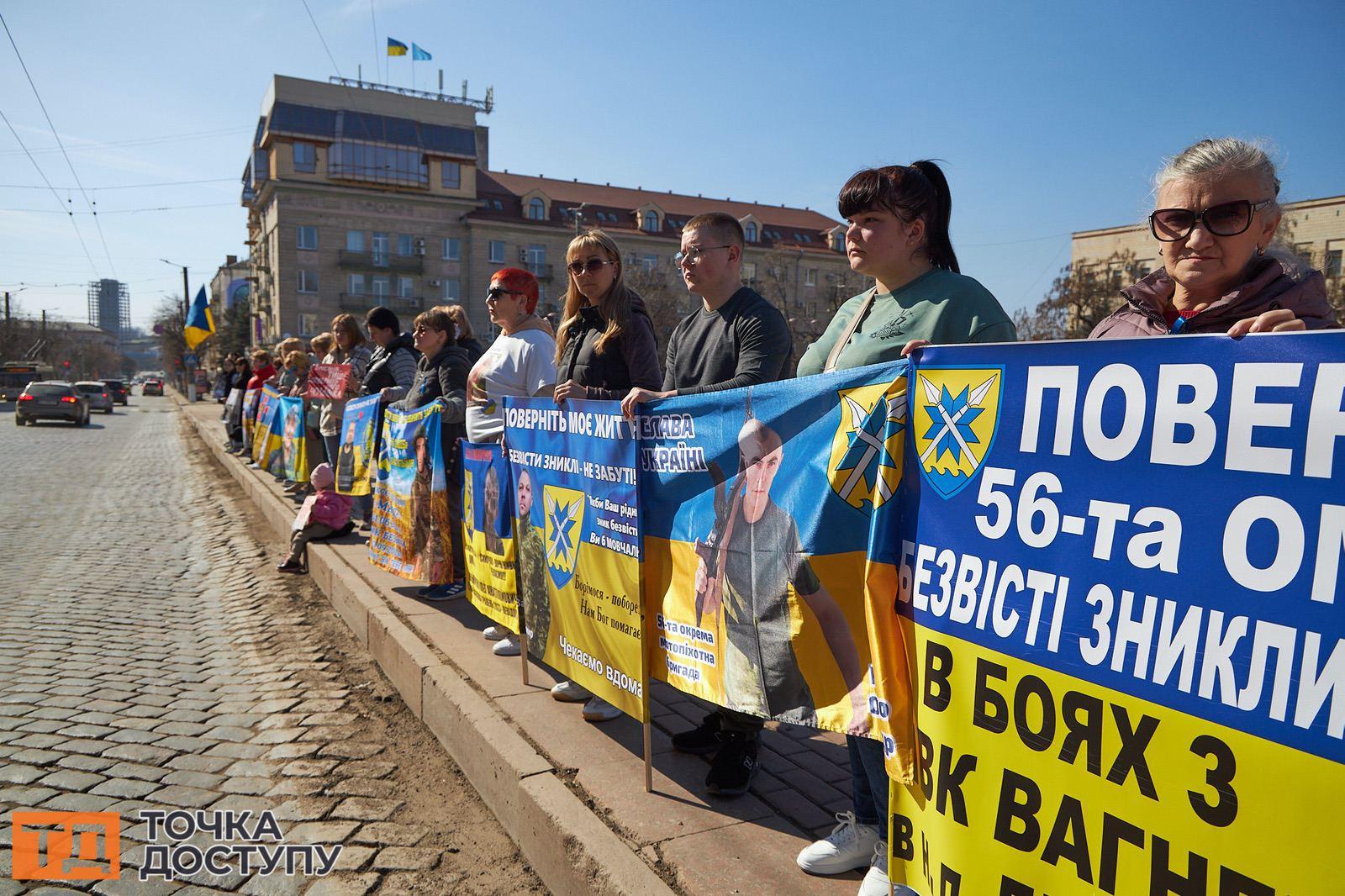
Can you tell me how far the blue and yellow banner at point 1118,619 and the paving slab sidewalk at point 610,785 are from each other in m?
0.70

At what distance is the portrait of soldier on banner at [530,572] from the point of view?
4.08 m

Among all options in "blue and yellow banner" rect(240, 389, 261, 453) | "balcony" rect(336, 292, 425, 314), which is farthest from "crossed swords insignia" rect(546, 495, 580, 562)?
"balcony" rect(336, 292, 425, 314)

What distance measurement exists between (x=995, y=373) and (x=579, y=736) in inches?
98.0

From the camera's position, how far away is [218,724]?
174 inches

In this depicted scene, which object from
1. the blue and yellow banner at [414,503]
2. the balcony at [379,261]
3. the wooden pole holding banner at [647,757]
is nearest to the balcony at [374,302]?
the balcony at [379,261]

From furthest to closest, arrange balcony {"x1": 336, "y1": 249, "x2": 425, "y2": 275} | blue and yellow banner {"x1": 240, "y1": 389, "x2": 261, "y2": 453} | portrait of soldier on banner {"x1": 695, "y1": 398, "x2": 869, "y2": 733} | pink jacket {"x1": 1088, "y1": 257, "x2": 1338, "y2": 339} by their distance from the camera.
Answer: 1. balcony {"x1": 336, "y1": 249, "x2": 425, "y2": 275}
2. blue and yellow banner {"x1": 240, "y1": 389, "x2": 261, "y2": 453}
3. portrait of soldier on banner {"x1": 695, "y1": 398, "x2": 869, "y2": 733}
4. pink jacket {"x1": 1088, "y1": 257, "x2": 1338, "y2": 339}

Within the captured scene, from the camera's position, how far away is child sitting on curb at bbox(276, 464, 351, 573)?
797 cm

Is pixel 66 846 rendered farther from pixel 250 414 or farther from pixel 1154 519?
pixel 250 414

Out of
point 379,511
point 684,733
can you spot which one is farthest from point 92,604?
point 684,733

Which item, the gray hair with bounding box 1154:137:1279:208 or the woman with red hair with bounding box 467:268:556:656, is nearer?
the gray hair with bounding box 1154:137:1279:208

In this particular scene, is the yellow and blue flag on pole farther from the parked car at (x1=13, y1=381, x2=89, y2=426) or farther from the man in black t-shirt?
the man in black t-shirt

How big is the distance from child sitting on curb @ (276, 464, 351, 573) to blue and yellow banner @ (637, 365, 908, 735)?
18.4 feet

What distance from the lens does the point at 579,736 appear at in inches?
145

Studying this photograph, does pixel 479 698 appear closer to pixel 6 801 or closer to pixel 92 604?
pixel 6 801
